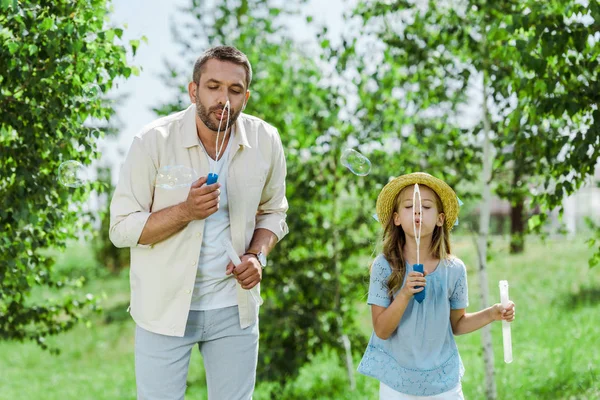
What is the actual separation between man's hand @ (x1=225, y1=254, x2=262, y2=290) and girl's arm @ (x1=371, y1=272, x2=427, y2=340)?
0.50 meters

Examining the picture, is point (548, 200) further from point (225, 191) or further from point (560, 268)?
point (560, 268)

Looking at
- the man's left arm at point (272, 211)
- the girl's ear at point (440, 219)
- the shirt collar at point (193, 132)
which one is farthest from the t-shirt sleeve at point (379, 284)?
the shirt collar at point (193, 132)

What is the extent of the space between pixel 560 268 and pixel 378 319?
10.7 meters

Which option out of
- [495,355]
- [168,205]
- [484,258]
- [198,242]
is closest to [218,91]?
[168,205]

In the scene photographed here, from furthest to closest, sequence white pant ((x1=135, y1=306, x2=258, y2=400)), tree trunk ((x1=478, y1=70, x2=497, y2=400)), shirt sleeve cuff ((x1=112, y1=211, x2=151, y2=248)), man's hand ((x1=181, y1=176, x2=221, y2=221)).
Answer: tree trunk ((x1=478, y1=70, x2=497, y2=400)) → white pant ((x1=135, y1=306, x2=258, y2=400)) → shirt sleeve cuff ((x1=112, y1=211, x2=151, y2=248)) → man's hand ((x1=181, y1=176, x2=221, y2=221))

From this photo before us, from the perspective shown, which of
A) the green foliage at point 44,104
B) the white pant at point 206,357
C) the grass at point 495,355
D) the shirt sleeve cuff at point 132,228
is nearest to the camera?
the shirt sleeve cuff at point 132,228

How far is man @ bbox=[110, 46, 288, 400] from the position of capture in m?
2.96

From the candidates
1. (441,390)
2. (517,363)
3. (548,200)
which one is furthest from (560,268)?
(441,390)

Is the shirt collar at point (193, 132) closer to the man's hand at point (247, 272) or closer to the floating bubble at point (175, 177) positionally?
the floating bubble at point (175, 177)

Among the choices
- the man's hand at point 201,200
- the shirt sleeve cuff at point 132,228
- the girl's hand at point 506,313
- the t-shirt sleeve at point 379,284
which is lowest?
the girl's hand at point 506,313

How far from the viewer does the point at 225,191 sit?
3078mm

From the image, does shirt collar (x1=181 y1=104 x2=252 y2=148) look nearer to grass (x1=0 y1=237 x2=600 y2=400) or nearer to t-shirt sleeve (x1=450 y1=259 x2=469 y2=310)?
t-shirt sleeve (x1=450 y1=259 x2=469 y2=310)

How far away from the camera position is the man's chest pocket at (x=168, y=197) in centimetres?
297

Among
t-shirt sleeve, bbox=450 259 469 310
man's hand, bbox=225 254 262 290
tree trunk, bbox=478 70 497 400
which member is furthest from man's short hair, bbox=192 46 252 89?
tree trunk, bbox=478 70 497 400
